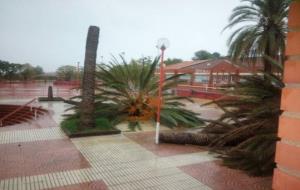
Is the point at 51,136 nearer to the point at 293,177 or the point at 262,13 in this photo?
the point at 293,177

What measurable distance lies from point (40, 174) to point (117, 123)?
4.45 meters

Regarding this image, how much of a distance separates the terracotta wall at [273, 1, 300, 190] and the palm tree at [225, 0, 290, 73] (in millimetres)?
12220

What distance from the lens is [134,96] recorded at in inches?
386

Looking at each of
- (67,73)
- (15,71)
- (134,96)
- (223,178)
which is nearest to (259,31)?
(134,96)

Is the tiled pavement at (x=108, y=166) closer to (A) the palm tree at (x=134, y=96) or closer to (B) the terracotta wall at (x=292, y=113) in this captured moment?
(B) the terracotta wall at (x=292, y=113)

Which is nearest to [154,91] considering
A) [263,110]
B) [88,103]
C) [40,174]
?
[88,103]

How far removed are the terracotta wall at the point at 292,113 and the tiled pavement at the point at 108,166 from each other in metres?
1.38

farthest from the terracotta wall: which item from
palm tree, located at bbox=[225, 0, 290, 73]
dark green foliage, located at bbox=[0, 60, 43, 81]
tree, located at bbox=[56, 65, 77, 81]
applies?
dark green foliage, located at bbox=[0, 60, 43, 81]

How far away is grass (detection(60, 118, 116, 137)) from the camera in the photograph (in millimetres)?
7348

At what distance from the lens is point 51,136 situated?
24.0ft

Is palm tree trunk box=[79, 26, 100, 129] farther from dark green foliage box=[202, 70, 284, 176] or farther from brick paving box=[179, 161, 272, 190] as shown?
brick paving box=[179, 161, 272, 190]

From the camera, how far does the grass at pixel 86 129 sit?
7348mm

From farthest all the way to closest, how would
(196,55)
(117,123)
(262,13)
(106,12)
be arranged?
(196,55), (106,12), (262,13), (117,123)

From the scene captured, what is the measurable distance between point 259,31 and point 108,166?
1315cm
